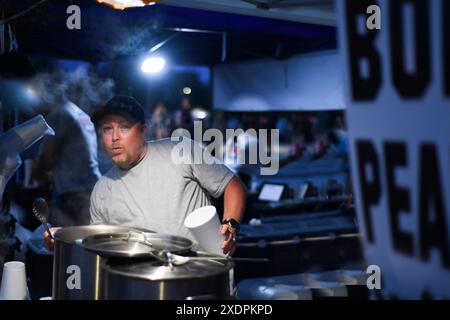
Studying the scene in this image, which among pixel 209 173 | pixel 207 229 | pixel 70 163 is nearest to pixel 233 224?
pixel 207 229

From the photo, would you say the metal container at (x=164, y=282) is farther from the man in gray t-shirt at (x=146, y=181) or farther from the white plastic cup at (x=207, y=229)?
the man in gray t-shirt at (x=146, y=181)

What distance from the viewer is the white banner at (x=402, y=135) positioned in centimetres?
73

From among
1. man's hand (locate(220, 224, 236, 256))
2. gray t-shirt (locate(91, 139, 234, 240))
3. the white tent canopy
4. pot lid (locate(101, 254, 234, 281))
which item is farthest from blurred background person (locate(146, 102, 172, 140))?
pot lid (locate(101, 254, 234, 281))

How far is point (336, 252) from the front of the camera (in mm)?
4230

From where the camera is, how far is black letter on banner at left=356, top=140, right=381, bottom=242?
80 centimetres

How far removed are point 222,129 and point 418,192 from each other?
5.83 m

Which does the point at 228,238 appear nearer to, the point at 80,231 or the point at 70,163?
the point at 80,231

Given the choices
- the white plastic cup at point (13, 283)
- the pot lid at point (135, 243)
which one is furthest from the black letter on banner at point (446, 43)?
the white plastic cup at point (13, 283)

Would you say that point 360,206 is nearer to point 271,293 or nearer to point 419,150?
point 419,150

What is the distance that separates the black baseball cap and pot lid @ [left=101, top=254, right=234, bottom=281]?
2.81ft

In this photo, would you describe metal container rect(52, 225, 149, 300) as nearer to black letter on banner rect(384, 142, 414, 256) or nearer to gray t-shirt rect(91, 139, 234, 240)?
gray t-shirt rect(91, 139, 234, 240)

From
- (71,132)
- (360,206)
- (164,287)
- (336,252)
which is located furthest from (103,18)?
(360,206)

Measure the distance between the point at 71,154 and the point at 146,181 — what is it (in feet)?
4.99

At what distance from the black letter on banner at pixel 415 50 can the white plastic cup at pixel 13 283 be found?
4.22 feet
